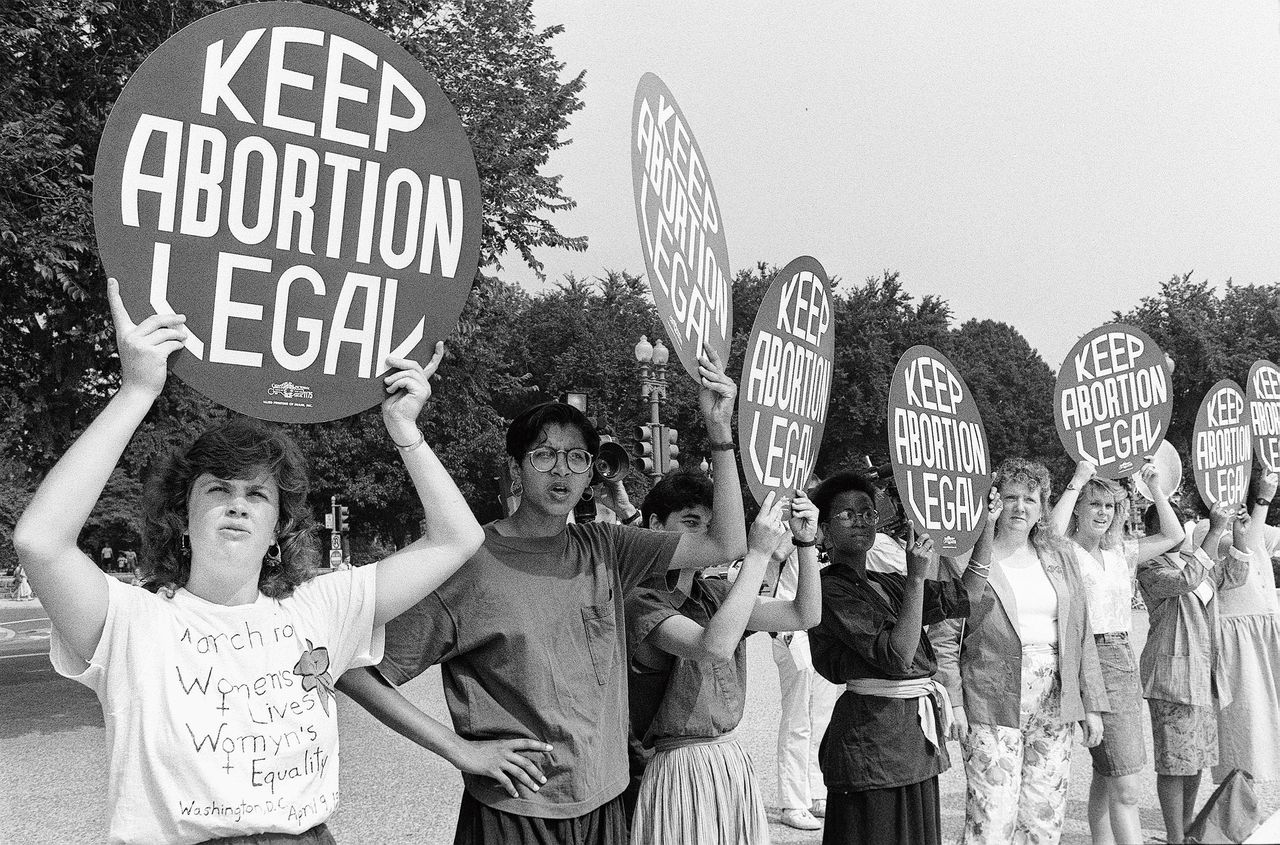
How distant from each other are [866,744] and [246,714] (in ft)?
7.27

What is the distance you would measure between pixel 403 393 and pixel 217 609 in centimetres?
60

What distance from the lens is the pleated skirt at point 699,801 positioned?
3.13 metres

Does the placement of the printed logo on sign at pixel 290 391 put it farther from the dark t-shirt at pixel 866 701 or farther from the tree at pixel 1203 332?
the tree at pixel 1203 332

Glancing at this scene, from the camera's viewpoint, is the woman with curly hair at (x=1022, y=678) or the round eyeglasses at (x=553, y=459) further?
the woman with curly hair at (x=1022, y=678)

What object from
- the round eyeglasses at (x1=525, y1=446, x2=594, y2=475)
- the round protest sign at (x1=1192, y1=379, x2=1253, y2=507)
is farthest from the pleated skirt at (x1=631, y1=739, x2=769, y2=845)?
the round protest sign at (x1=1192, y1=379, x2=1253, y2=507)

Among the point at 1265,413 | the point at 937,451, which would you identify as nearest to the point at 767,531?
the point at 937,451

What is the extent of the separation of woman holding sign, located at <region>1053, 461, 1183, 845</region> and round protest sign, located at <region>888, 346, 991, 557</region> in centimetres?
73

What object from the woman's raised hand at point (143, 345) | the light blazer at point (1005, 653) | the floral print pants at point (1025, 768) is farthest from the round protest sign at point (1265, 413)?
the woman's raised hand at point (143, 345)

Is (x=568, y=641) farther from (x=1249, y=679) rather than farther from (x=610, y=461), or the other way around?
(x=1249, y=679)

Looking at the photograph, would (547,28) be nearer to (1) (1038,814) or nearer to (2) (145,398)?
(1) (1038,814)

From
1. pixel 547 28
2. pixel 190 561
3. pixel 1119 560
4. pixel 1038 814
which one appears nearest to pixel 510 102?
pixel 547 28

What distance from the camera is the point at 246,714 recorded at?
221 cm

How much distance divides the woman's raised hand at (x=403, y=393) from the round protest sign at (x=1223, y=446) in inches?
210

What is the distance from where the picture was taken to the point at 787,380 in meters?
3.75
